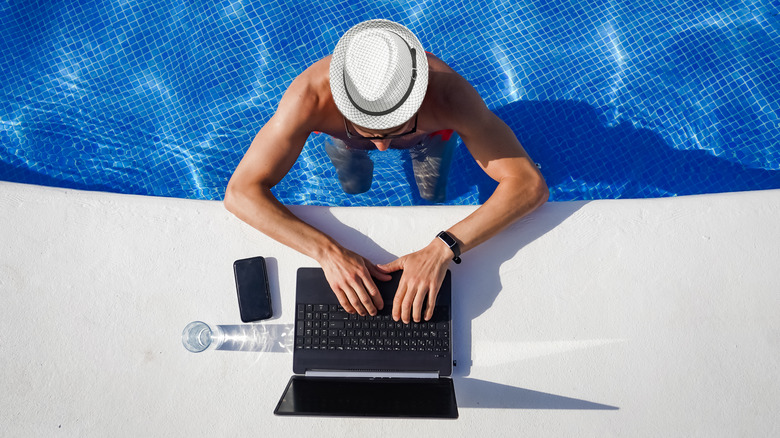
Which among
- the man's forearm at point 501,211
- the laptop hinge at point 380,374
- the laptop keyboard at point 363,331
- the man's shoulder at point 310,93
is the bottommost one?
the laptop hinge at point 380,374

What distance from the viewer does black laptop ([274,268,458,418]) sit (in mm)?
1348

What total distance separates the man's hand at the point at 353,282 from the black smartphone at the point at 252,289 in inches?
7.9

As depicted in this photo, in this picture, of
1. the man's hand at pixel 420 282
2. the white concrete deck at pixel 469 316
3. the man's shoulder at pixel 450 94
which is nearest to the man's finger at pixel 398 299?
the man's hand at pixel 420 282

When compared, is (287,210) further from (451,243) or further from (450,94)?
(450,94)

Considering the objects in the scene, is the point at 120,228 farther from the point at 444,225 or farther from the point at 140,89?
the point at 140,89

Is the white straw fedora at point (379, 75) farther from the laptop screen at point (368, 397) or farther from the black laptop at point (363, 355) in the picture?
the laptop screen at point (368, 397)

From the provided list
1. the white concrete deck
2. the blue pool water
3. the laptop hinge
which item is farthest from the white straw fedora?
the blue pool water

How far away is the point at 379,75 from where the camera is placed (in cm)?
132

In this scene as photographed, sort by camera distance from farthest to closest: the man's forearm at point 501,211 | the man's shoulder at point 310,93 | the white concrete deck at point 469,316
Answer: the man's shoulder at point 310,93 → the man's forearm at point 501,211 → the white concrete deck at point 469,316

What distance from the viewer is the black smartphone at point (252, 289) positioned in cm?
149

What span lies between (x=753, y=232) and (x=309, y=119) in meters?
1.49

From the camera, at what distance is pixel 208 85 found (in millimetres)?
2652

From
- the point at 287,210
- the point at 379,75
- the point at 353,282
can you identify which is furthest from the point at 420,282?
the point at 379,75

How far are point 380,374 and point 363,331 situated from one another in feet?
0.45
